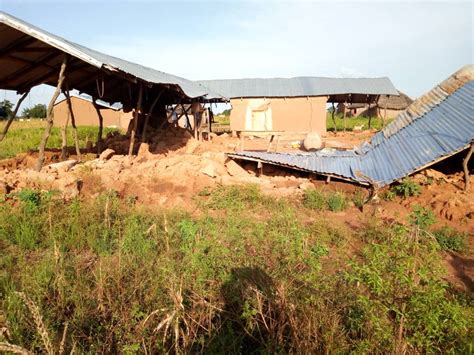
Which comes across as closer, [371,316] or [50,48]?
[371,316]

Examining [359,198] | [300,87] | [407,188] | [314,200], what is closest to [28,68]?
[314,200]

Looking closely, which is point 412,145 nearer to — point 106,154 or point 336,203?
point 336,203

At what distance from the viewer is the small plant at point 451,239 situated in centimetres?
565

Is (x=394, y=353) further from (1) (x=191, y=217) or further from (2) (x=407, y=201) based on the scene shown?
(2) (x=407, y=201)

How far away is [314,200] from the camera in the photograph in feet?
24.5

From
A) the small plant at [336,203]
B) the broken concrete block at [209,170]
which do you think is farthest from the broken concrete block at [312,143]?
the small plant at [336,203]

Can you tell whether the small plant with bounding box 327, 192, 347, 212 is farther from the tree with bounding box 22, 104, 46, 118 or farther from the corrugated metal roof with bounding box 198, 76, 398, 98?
the tree with bounding box 22, 104, 46, 118

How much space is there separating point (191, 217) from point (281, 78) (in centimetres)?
1815

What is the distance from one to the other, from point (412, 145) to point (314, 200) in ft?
12.7

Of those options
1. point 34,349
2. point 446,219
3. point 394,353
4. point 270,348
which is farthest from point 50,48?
point 446,219

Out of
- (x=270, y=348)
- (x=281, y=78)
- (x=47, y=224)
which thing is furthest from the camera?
A: (x=281, y=78)

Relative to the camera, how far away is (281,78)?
22.5m

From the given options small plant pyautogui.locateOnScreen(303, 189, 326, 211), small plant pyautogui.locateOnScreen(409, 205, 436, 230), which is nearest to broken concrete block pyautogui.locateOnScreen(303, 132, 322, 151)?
small plant pyautogui.locateOnScreen(303, 189, 326, 211)

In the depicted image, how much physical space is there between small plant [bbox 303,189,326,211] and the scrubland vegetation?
47.3 inches
